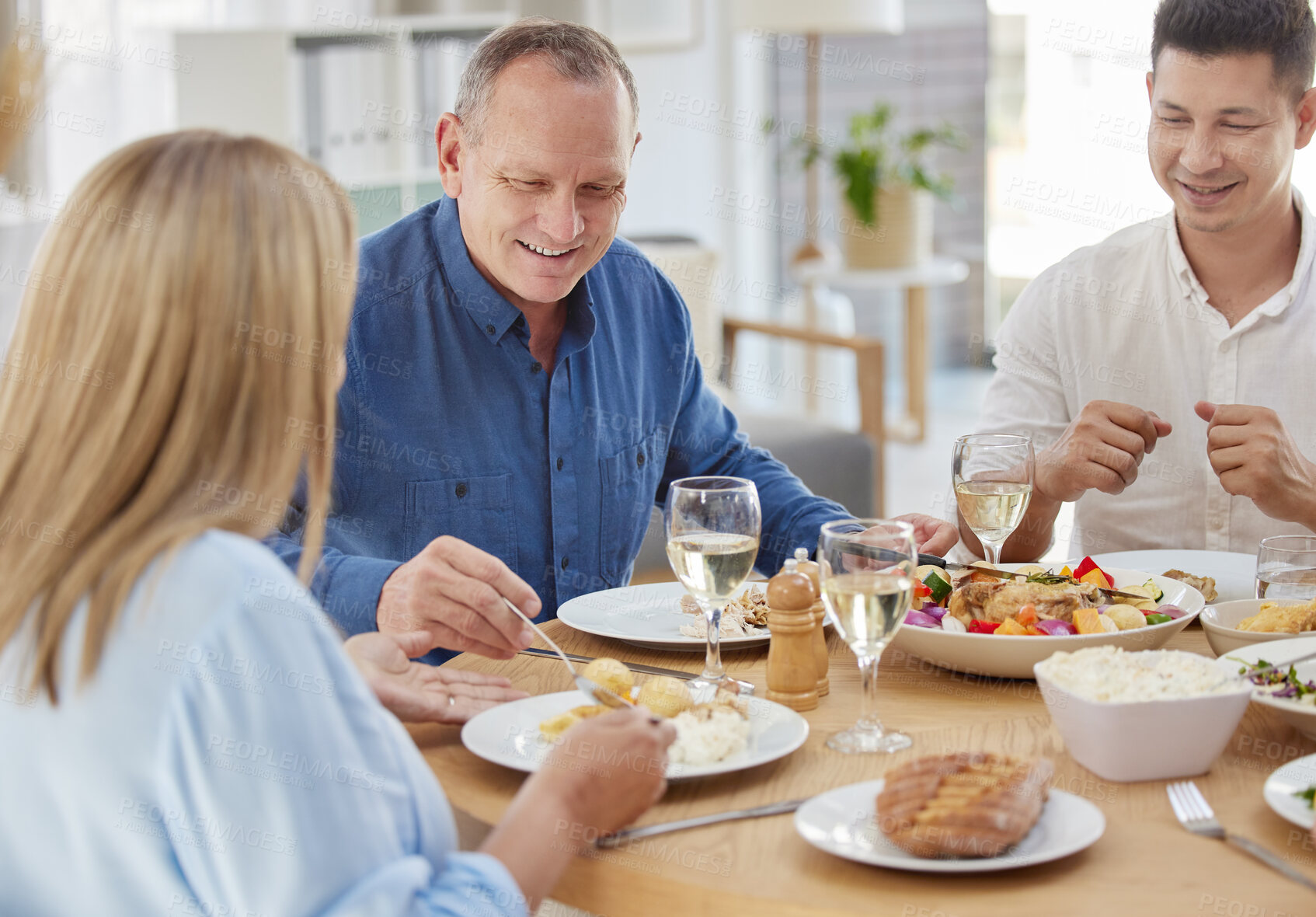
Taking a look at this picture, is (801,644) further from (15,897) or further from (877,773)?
(15,897)

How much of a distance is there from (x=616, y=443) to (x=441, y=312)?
300 mm

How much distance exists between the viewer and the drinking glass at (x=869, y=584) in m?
1.03

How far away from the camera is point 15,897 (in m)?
0.84

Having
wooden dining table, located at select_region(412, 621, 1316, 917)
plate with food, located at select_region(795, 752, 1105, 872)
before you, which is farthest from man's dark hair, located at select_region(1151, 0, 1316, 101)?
plate with food, located at select_region(795, 752, 1105, 872)

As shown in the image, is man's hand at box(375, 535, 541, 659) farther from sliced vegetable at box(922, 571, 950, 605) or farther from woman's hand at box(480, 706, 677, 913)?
sliced vegetable at box(922, 571, 950, 605)

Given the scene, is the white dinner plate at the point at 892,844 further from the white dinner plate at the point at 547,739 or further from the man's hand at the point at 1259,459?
the man's hand at the point at 1259,459

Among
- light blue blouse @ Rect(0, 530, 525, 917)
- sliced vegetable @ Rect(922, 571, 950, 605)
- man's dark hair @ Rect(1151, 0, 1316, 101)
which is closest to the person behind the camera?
light blue blouse @ Rect(0, 530, 525, 917)

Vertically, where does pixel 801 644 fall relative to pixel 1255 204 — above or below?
below

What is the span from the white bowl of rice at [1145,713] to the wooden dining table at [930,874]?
0.02 metres

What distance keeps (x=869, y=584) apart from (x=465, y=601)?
0.41 meters

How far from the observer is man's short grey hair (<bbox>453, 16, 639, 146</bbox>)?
5.29 ft

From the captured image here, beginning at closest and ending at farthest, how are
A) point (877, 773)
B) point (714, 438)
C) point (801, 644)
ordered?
point (877, 773) → point (801, 644) → point (714, 438)

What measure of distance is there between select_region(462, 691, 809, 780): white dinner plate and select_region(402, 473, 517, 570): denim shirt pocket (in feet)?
1.88

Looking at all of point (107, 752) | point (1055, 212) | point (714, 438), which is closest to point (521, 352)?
point (714, 438)
